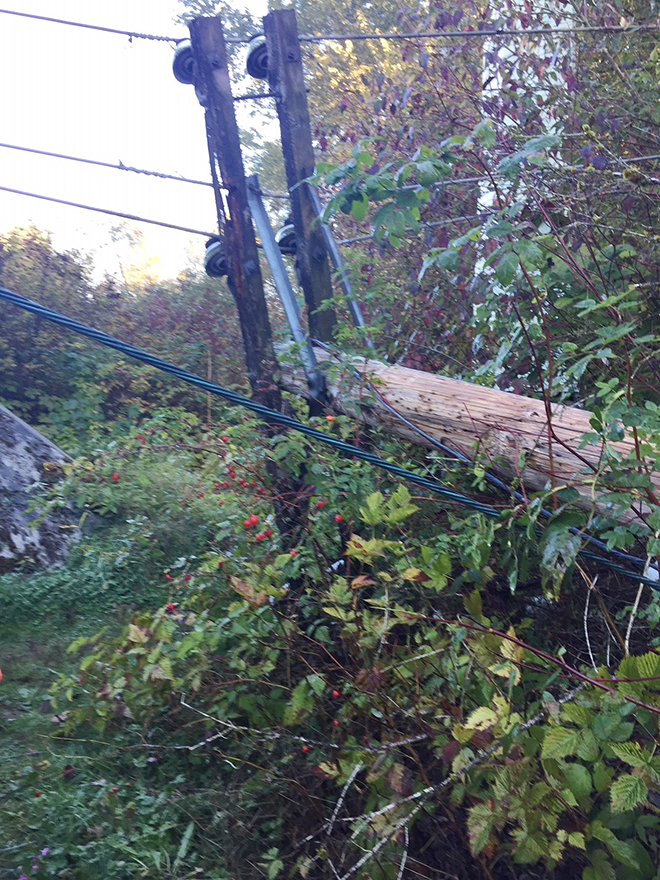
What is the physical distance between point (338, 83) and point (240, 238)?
32.1 feet

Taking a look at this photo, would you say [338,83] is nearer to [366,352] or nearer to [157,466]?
[157,466]

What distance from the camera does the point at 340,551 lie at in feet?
11.5

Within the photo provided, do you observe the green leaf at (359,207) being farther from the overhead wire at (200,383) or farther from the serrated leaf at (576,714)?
the serrated leaf at (576,714)

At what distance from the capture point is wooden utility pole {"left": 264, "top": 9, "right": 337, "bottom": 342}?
13.7ft

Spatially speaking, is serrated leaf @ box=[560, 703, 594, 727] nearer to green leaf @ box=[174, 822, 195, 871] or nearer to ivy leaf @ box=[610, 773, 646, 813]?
ivy leaf @ box=[610, 773, 646, 813]

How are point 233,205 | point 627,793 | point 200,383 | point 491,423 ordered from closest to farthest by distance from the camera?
point 627,793 < point 200,383 < point 491,423 < point 233,205

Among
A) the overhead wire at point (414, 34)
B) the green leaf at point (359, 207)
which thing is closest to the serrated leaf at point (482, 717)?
the green leaf at point (359, 207)

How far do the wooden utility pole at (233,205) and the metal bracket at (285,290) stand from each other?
76 mm

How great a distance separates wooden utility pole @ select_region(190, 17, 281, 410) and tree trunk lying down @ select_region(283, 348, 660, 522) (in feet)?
1.31

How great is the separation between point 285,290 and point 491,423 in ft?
5.51

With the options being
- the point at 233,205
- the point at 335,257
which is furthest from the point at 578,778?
the point at 335,257

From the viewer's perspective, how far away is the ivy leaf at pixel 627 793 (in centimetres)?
176

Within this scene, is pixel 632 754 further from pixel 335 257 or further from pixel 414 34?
pixel 414 34

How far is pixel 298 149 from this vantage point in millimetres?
4262
